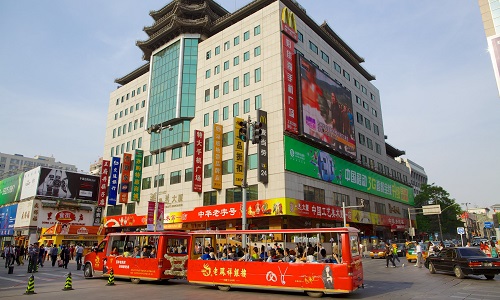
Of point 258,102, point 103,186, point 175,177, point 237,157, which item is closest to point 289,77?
point 258,102

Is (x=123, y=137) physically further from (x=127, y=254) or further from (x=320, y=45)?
(x=127, y=254)

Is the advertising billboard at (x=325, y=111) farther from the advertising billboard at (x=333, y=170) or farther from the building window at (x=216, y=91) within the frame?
the building window at (x=216, y=91)

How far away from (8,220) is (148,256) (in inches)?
2508

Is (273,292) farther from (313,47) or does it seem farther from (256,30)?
(313,47)

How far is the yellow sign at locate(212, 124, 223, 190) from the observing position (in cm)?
4050

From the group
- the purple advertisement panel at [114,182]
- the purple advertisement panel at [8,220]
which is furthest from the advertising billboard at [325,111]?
the purple advertisement panel at [8,220]

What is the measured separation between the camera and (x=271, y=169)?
123ft

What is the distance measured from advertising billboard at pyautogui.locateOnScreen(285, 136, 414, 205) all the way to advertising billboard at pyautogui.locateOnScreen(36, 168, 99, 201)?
47.1m

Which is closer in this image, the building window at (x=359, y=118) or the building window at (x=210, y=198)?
the building window at (x=210, y=198)

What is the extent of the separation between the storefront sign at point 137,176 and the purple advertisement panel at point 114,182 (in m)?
4.53

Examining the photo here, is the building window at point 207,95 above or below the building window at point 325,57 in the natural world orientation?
below

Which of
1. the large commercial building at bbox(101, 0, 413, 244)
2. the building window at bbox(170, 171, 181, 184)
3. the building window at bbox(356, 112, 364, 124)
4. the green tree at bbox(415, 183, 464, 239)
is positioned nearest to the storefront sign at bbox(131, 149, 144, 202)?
the large commercial building at bbox(101, 0, 413, 244)

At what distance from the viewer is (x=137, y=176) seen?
52844 mm

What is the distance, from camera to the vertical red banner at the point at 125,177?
2125 inches
